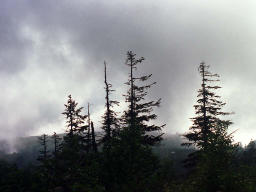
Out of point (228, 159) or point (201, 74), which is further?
point (201, 74)

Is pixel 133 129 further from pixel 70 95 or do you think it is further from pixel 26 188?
pixel 70 95

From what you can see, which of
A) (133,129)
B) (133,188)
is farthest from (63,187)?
(133,188)

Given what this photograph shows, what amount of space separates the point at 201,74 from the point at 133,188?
19.0 m

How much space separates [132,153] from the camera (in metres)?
11.2

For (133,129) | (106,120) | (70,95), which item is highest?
(70,95)

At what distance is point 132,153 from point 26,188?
730 centimetres

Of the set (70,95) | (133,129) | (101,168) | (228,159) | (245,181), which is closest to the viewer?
(245,181)

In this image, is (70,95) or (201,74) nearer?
(201,74)

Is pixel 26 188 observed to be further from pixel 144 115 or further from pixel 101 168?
pixel 144 115

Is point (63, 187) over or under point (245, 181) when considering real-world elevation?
under

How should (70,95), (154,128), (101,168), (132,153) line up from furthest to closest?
(70,95), (154,128), (132,153), (101,168)

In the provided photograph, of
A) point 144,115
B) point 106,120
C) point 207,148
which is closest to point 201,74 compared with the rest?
point 144,115

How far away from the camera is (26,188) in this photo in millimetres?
14062

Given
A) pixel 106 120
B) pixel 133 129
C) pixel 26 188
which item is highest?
pixel 106 120
